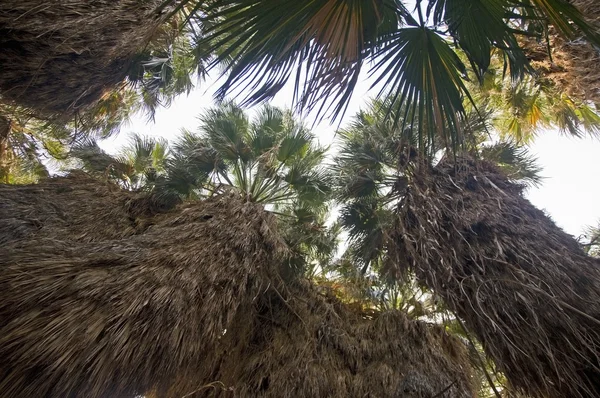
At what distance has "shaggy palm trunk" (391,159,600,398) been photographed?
215 cm

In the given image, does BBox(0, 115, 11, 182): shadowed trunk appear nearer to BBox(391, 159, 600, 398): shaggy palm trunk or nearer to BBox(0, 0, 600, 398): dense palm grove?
BBox(0, 0, 600, 398): dense palm grove

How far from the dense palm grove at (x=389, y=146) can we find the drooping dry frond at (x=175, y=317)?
0.34 meters

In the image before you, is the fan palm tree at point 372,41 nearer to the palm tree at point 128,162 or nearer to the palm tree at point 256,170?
the palm tree at point 256,170

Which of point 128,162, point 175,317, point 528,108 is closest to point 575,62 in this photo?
point 528,108

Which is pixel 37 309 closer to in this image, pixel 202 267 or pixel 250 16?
pixel 202 267

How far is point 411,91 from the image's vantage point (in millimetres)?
2662

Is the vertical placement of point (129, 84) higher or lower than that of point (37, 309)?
higher

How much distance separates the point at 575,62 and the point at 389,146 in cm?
223

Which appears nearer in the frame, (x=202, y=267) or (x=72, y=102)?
(x=202, y=267)

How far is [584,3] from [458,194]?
82.9 inches

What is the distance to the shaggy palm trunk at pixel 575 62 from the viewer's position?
3095 millimetres

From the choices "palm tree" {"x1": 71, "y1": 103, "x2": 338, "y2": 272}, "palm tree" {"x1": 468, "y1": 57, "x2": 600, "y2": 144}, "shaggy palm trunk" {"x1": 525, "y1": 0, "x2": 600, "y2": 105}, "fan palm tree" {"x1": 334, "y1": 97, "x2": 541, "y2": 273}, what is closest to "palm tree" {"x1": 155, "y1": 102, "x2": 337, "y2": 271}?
"palm tree" {"x1": 71, "y1": 103, "x2": 338, "y2": 272}

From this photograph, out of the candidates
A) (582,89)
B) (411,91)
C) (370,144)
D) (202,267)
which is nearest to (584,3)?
(582,89)

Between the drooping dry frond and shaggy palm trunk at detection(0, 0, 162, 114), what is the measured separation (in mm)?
1395
